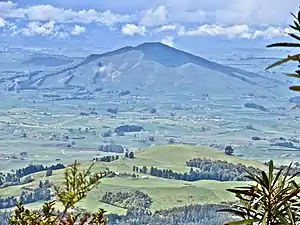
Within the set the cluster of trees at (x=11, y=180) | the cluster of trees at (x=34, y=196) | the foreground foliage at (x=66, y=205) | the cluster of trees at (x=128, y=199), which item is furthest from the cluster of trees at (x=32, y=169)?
the foreground foliage at (x=66, y=205)

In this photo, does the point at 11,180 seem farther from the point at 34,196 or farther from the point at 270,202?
the point at 270,202

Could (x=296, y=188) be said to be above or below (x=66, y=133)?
above

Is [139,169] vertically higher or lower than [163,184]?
higher

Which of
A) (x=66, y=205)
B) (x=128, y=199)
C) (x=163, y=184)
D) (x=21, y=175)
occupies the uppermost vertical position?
(x=66, y=205)

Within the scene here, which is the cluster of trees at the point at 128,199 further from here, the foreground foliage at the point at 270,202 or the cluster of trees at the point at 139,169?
the foreground foliage at the point at 270,202

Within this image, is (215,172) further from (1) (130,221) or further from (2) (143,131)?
(2) (143,131)

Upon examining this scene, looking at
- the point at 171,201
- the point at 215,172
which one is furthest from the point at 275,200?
the point at 215,172

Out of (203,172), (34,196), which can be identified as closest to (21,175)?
(34,196)
